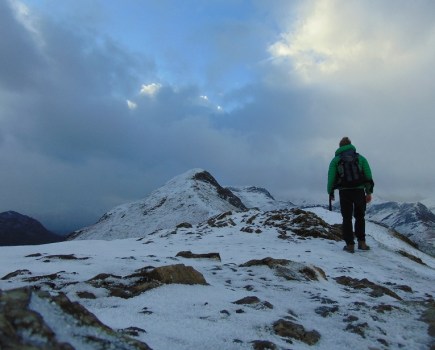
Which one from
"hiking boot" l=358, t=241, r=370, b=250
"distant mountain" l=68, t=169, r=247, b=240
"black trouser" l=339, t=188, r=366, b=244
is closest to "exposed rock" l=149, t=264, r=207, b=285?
"black trouser" l=339, t=188, r=366, b=244

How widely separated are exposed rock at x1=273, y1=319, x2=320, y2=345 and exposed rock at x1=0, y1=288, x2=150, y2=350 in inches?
88.9

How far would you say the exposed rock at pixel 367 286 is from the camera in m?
7.89

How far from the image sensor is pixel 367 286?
8.41m

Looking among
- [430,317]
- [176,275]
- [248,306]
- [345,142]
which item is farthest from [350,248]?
[248,306]

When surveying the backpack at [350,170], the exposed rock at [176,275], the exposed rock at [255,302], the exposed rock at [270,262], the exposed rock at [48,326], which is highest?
the backpack at [350,170]

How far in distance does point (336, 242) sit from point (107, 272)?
10.9m

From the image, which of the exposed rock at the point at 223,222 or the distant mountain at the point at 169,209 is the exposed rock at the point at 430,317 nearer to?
the exposed rock at the point at 223,222

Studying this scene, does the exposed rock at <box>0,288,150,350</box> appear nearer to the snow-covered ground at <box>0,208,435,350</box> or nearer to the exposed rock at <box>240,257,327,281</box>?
the snow-covered ground at <box>0,208,435,350</box>

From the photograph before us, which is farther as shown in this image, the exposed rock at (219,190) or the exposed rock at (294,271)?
the exposed rock at (219,190)

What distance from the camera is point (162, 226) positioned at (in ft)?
150

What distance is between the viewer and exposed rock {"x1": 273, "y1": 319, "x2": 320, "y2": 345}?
15.0ft

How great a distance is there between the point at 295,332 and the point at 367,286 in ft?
14.2

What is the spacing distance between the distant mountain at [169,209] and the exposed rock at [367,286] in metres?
36.0

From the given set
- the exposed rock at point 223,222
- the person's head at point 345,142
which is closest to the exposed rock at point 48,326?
the person's head at point 345,142
